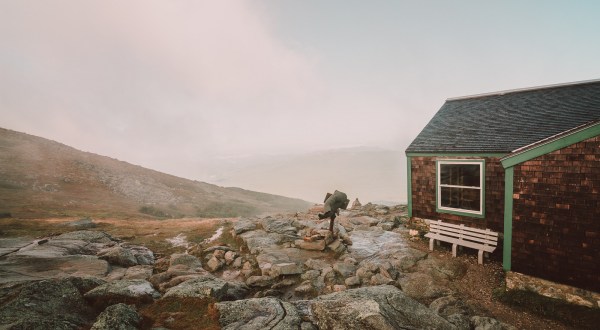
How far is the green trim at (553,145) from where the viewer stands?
6648 mm

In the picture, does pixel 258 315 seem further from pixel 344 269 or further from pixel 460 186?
pixel 460 186

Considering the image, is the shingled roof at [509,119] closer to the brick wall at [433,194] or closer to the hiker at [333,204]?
the brick wall at [433,194]

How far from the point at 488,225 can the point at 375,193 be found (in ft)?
481

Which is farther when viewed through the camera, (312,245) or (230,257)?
(312,245)

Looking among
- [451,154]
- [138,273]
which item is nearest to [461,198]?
[451,154]

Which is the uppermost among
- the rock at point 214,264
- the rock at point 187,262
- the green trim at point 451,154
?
the green trim at point 451,154

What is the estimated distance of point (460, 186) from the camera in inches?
447

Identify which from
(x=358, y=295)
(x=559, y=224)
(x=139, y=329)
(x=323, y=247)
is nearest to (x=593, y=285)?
(x=559, y=224)

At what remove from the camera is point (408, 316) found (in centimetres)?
534

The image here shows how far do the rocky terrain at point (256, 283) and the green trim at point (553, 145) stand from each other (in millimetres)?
4142

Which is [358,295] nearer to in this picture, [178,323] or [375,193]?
[178,323]

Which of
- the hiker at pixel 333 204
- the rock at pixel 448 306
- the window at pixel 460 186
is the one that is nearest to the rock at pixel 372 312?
the rock at pixel 448 306

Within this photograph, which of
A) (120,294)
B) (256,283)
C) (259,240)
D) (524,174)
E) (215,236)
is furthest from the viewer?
(215,236)

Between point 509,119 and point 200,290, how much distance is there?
552 inches
